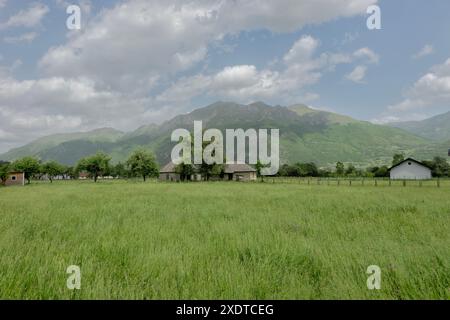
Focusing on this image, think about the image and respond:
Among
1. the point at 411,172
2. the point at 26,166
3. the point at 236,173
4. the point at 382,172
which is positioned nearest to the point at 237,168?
the point at 236,173

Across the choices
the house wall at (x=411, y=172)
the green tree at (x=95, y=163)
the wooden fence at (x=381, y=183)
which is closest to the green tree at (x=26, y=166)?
the green tree at (x=95, y=163)

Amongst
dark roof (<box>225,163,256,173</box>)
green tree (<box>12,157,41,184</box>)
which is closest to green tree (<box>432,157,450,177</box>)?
dark roof (<box>225,163,256,173</box>)

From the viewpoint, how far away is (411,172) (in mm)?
72688

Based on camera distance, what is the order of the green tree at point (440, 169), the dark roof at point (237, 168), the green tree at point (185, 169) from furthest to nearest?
the dark roof at point (237, 168) < the green tree at point (440, 169) < the green tree at point (185, 169)

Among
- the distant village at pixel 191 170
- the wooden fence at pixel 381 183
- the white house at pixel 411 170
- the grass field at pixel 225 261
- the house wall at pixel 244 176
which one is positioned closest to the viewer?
the grass field at pixel 225 261

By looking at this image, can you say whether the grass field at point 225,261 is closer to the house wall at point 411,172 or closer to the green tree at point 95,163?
the house wall at point 411,172

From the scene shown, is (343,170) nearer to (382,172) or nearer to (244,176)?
(382,172)

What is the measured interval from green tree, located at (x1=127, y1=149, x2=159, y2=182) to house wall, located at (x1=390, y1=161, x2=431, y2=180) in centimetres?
7175

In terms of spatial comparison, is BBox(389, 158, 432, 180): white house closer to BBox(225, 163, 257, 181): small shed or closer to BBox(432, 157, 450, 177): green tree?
BBox(432, 157, 450, 177): green tree

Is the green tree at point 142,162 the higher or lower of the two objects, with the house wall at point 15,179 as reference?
higher

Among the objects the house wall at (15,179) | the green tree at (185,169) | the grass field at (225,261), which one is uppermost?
the green tree at (185,169)

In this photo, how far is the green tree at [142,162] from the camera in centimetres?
8366

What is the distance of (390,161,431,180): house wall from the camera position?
71812mm
